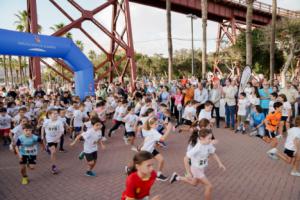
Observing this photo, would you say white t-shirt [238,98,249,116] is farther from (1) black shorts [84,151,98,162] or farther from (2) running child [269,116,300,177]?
(1) black shorts [84,151,98,162]

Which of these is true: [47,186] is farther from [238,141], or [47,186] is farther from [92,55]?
[92,55]

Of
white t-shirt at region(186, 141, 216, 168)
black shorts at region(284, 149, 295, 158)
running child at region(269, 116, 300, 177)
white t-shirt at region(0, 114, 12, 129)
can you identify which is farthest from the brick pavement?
white t-shirt at region(0, 114, 12, 129)

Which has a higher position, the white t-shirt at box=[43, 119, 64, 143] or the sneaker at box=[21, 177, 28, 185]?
the white t-shirt at box=[43, 119, 64, 143]

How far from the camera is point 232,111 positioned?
37.5ft

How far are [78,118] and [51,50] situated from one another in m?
5.38

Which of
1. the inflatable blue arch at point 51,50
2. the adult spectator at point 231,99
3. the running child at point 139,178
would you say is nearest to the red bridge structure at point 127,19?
the inflatable blue arch at point 51,50

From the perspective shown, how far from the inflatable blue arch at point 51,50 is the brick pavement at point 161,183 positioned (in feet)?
17.3

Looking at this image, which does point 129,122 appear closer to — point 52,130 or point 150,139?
point 52,130

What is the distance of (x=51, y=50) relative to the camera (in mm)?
13227

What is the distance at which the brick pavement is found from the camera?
534 cm

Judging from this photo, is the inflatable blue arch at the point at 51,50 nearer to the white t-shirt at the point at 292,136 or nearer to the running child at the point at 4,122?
the running child at the point at 4,122

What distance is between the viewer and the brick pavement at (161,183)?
534 centimetres

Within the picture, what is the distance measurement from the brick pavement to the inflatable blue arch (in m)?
5.27

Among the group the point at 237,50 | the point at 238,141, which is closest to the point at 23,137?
the point at 238,141
